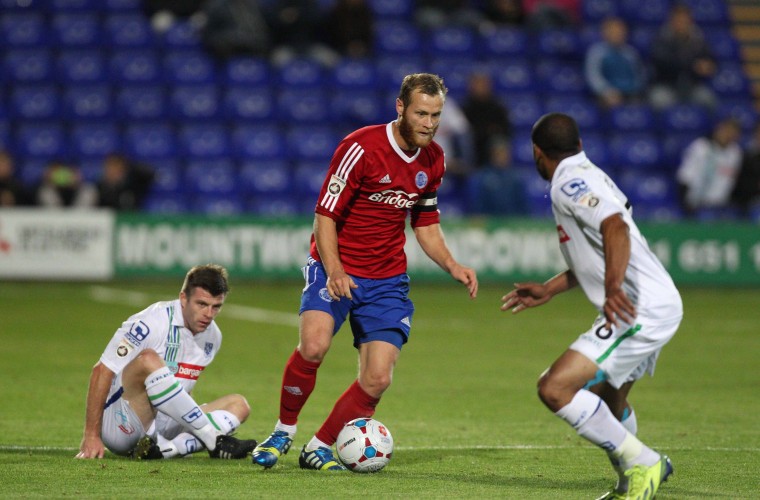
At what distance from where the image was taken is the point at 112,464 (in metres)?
6.30

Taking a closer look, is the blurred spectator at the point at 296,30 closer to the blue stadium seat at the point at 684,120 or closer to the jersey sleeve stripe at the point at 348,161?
the blue stadium seat at the point at 684,120

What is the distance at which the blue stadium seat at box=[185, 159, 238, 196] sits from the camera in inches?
704

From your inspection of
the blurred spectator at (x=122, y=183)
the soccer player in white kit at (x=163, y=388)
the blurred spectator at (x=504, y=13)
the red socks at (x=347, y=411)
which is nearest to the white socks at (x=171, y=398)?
the soccer player in white kit at (x=163, y=388)

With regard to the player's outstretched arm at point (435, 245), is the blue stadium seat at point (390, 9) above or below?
above

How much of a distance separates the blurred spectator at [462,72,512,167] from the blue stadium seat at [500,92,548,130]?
4.78ft

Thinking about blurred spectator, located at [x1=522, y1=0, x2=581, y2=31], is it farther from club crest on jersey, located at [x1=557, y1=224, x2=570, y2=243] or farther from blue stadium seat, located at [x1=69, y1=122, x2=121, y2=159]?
club crest on jersey, located at [x1=557, y1=224, x2=570, y2=243]

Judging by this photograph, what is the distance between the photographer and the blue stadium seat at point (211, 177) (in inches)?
704

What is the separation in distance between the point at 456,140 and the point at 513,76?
8.56ft

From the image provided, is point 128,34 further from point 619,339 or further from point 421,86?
point 619,339

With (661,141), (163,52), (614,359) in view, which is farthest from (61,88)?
(614,359)

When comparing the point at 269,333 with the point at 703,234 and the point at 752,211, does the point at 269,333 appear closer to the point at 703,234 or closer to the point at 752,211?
the point at 703,234

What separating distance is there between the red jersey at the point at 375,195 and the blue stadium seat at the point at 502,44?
1397 cm

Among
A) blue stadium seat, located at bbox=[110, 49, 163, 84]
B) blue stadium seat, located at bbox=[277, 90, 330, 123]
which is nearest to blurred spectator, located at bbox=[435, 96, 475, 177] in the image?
blue stadium seat, located at bbox=[277, 90, 330, 123]

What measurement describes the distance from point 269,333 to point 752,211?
29.3 ft
